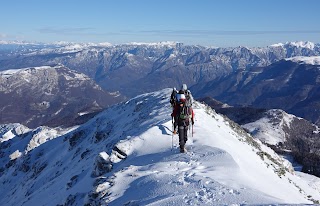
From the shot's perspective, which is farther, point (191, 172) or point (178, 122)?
point (178, 122)

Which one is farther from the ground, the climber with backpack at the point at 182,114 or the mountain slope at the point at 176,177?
the climber with backpack at the point at 182,114

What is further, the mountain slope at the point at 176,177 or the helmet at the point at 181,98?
the helmet at the point at 181,98

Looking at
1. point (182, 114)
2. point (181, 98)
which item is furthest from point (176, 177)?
point (181, 98)

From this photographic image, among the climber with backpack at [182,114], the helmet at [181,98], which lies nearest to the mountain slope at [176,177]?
the climber with backpack at [182,114]

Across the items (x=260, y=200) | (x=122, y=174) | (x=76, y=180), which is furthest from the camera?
(x=76, y=180)

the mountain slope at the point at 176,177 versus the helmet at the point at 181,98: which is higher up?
the helmet at the point at 181,98

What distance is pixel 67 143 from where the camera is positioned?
7150 centimetres

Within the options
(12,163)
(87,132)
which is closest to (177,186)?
(87,132)

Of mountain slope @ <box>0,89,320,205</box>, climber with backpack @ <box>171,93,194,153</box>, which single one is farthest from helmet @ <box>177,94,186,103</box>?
mountain slope @ <box>0,89,320,205</box>

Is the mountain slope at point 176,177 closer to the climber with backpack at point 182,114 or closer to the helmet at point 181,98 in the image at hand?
the climber with backpack at point 182,114

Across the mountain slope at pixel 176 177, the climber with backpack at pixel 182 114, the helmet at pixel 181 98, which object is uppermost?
the helmet at pixel 181 98

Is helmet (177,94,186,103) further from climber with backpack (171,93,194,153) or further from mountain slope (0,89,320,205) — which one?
mountain slope (0,89,320,205)

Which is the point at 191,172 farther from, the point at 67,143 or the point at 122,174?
the point at 67,143

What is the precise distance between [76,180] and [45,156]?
4232 centimetres
